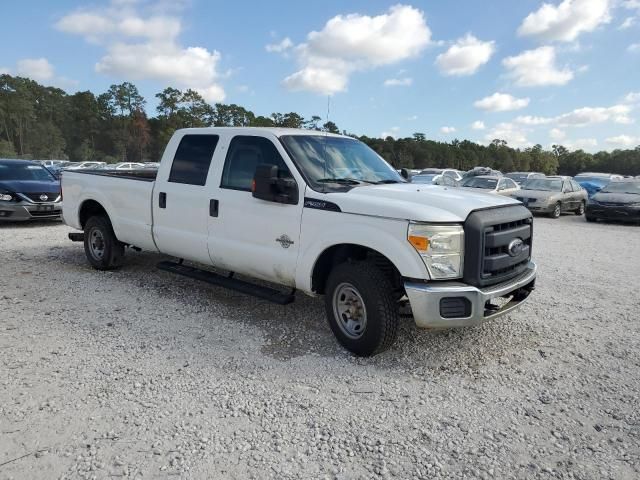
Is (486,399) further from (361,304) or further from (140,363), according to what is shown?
(140,363)

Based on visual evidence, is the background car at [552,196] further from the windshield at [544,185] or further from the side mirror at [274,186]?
the side mirror at [274,186]

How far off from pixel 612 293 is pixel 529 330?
2.41 meters


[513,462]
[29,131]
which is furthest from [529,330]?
[29,131]

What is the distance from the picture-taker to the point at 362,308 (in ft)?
13.5

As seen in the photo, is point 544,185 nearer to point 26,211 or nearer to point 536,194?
point 536,194

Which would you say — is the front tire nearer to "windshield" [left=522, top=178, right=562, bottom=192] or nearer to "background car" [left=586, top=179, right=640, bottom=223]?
"background car" [left=586, top=179, right=640, bottom=223]

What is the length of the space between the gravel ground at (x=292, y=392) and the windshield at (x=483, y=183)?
11.2 m

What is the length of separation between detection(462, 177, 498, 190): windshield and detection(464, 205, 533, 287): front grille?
1296 centimetres

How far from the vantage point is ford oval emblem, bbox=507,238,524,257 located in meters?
4.10

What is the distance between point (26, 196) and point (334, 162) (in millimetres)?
9235

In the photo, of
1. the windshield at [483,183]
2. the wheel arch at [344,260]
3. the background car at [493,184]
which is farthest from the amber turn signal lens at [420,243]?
the windshield at [483,183]

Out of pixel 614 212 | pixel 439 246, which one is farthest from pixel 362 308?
pixel 614 212

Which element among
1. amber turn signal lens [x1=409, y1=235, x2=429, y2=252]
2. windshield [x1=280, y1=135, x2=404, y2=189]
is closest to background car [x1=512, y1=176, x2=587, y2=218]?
windshield [x1=280, y1=135, x2=404, y2=189]

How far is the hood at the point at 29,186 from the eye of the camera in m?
10.9
